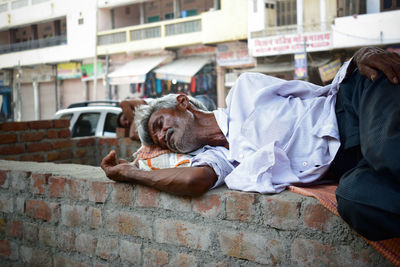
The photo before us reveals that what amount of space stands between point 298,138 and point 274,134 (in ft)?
0.38

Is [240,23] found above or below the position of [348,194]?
above

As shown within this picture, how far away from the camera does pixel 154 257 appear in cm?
199

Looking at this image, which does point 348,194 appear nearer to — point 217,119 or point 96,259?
point 217,119

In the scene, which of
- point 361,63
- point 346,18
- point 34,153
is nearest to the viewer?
point 361,63

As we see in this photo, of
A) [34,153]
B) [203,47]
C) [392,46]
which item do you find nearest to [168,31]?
[203,47]

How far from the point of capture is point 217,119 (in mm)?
2330

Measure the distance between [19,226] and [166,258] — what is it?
3.92 ft

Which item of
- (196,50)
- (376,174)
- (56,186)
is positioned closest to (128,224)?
(56,186)

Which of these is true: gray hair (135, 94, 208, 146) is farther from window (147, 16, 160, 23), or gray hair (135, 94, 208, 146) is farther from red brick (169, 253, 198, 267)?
window (147, 16, 160, 23)

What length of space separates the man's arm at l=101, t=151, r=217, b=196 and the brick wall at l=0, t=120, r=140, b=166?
9.43ft

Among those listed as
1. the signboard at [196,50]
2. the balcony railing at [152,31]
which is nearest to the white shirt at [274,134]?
the balcony railing at [152,31]

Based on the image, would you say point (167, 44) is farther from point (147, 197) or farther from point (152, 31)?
point (147, 197)

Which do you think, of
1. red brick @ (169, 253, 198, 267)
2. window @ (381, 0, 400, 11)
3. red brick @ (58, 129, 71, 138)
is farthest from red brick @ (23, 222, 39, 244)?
window @ (381, 0, 400, 11)

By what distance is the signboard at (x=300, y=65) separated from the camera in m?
13.3
